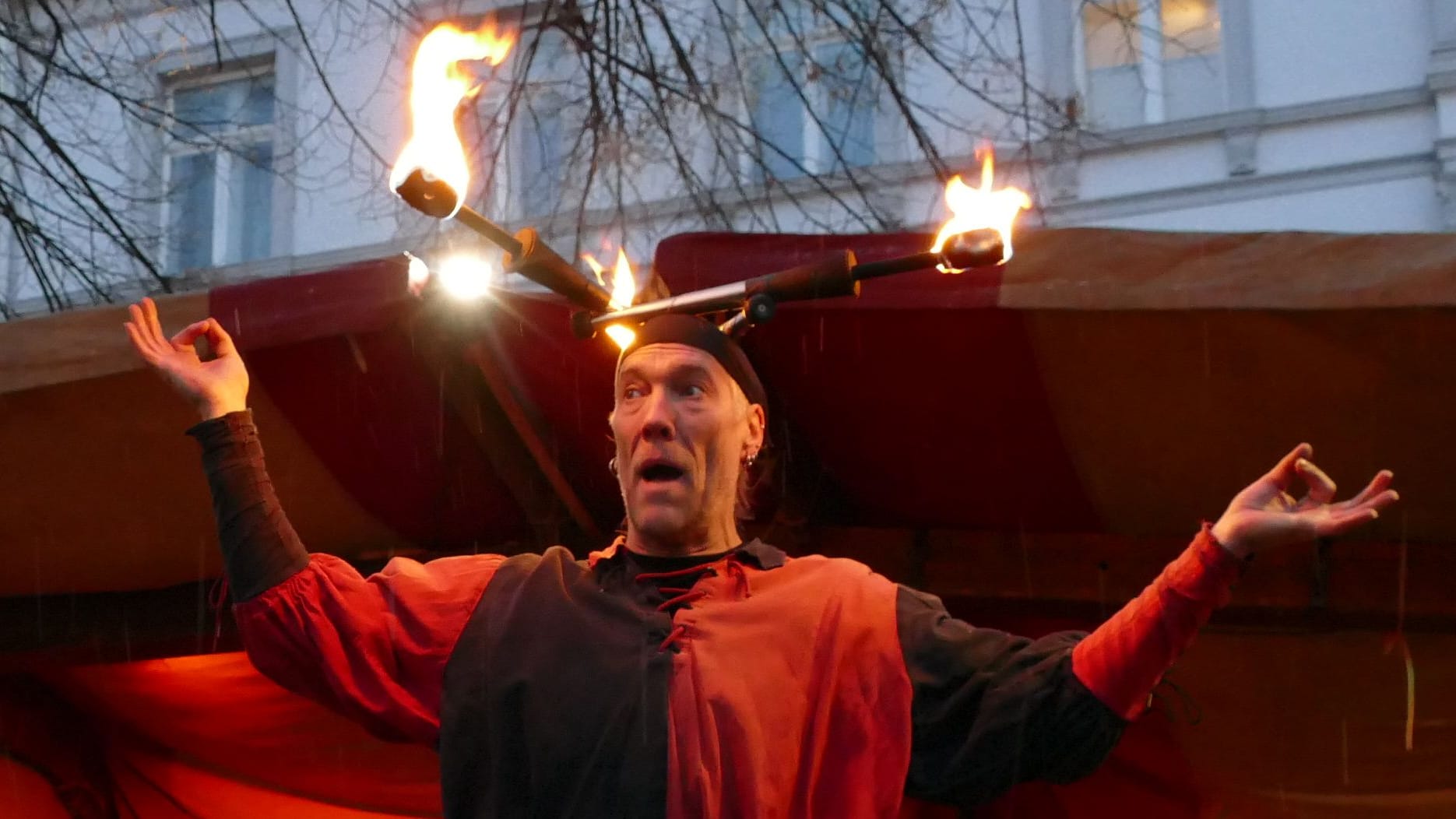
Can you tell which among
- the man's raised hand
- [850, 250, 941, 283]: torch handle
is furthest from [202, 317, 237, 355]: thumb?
the man's raised hand

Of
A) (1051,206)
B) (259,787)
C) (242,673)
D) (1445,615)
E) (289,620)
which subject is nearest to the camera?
(289,620)

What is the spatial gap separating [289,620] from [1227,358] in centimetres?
177

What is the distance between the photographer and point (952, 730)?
2.34 metres

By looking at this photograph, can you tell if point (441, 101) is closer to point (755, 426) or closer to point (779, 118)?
point (755, 426)

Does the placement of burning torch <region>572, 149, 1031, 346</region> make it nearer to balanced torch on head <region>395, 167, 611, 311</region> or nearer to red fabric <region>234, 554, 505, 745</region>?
balanced torch on head <region>395, 167, 611, 311</region>

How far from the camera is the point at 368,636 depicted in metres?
2.39

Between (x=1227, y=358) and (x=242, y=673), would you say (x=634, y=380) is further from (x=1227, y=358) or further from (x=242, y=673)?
(x=242, y=673)

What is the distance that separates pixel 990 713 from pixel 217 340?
4.69 feet

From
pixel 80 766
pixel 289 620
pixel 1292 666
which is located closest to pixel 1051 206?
pixel 1292 666

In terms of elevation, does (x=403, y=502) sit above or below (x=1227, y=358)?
below

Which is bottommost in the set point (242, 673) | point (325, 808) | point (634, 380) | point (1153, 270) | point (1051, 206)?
point (325, 808)

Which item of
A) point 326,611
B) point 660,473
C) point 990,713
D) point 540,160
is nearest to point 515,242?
point 660,473

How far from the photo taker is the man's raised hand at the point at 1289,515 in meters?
2.01

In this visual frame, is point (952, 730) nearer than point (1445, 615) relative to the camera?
Yes
